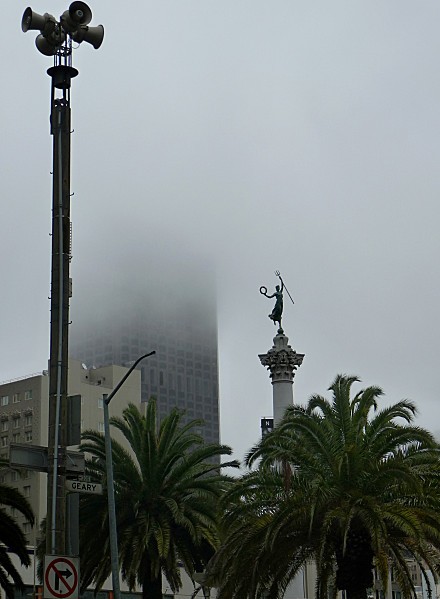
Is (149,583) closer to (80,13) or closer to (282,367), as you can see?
(282,367)

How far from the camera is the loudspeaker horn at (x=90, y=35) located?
1978 cm

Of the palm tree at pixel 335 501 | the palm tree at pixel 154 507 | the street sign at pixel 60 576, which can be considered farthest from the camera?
the palm tree at pixel 154 507

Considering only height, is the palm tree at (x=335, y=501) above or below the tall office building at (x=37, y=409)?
below

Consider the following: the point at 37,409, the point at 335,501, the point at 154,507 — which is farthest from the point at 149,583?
the point at 37,409

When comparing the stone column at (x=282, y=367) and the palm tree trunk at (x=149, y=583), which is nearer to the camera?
the palm tree trunk at (x=149, y=583)

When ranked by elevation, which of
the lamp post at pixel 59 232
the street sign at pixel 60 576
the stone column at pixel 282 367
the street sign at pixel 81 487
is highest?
the stone column at pixel 282 367

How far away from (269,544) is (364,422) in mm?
5098

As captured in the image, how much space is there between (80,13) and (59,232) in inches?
154

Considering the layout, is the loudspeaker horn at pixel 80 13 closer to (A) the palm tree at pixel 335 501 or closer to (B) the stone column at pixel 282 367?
(A) the palm tree at pixel 335 501

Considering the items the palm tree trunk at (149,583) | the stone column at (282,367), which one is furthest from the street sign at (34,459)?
the stone column at (282,367)

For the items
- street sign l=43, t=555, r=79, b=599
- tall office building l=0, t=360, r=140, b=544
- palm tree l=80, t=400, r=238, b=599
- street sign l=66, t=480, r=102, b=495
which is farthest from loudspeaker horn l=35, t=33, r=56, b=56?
tall office building l=0, t=360, r=140, b=544

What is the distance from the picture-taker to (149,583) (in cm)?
4244

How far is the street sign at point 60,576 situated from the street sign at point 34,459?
2.04m

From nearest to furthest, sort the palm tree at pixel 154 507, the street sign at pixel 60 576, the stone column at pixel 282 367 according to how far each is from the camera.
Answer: the street sign at pixel 60 576 → the palm tree at pixel 154 507 → the stone column at pixel 282 367
